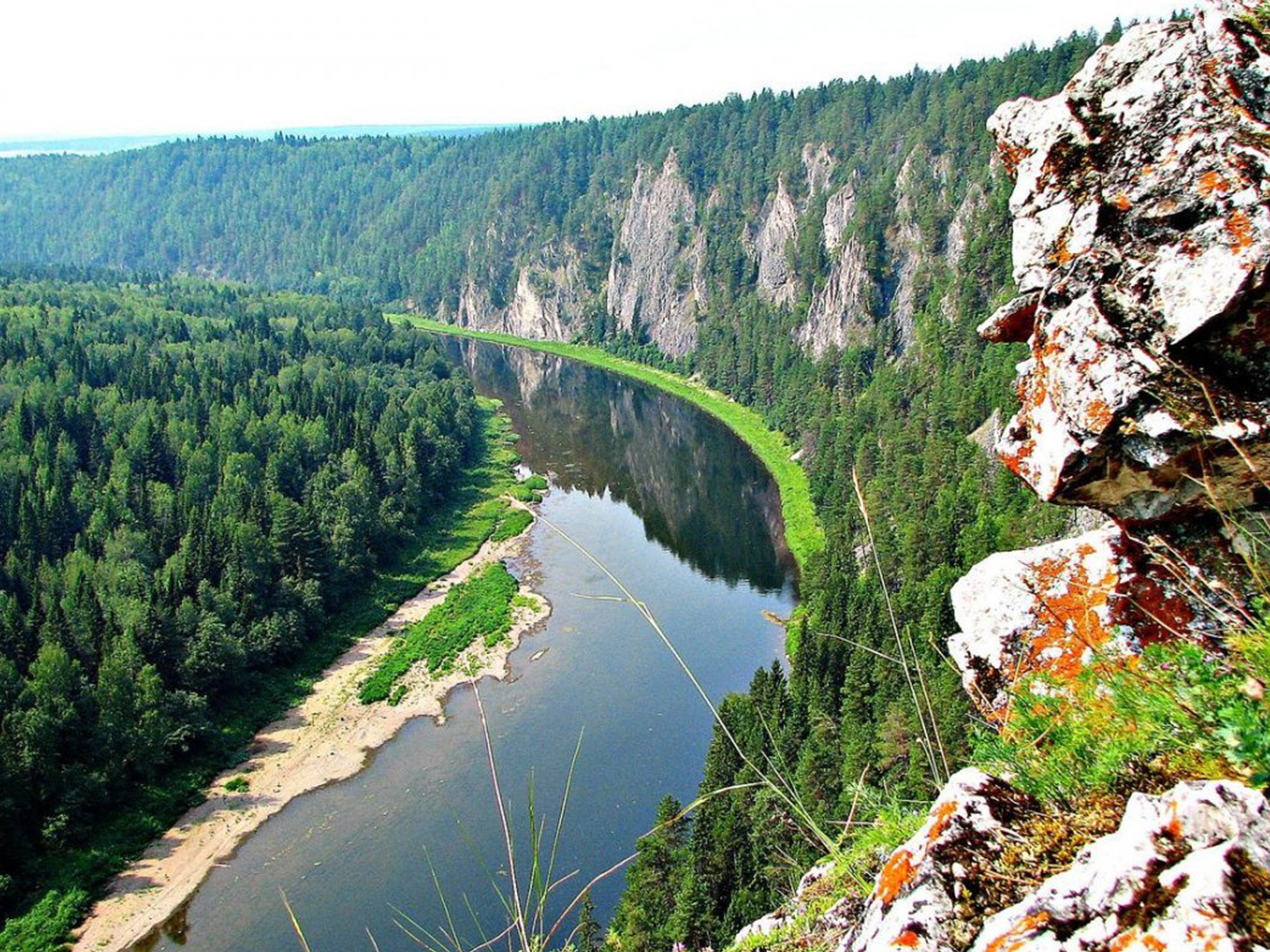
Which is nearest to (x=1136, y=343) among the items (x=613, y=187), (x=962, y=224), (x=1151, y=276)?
(x=1151, y=276)

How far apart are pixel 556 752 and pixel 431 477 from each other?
34.1 meters

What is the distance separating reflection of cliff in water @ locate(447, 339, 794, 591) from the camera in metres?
56.3

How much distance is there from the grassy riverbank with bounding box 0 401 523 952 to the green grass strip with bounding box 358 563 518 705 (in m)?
2.45

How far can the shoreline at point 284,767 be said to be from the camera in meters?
28.4

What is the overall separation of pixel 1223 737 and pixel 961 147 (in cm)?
8292

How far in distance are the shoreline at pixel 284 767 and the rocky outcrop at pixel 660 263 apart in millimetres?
74760

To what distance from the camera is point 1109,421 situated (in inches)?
237

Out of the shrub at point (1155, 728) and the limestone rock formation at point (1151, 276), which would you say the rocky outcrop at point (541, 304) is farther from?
the shrub at point (1155, 728)

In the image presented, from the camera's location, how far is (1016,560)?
7.52 metres

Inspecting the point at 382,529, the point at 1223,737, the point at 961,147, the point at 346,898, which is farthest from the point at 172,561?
the point at 961,147

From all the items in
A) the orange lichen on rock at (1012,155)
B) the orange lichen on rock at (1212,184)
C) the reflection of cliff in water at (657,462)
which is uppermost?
the orange lichen on rock at (1012,155)

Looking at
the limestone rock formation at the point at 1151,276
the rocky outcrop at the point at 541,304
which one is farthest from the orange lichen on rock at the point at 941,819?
the rocky outcrop at the point at 541,304

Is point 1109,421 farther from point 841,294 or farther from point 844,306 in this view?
point 841,294

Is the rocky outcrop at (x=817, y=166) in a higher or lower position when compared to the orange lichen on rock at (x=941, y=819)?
higher
